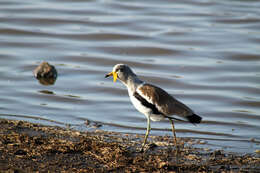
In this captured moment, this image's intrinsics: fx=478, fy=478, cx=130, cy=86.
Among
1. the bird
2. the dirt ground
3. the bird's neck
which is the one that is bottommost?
the dirt ground

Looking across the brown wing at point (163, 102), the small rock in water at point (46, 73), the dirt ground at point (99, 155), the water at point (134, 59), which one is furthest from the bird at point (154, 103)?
the small rock in water at point (46, 73)

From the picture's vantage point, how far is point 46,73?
1049 cm

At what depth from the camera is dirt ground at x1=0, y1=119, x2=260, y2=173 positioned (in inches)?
222

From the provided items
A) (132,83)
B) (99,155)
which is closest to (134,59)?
(132,83)

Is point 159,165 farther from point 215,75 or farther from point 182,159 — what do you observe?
point 215,75

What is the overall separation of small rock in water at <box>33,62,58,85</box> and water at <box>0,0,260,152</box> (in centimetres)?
15

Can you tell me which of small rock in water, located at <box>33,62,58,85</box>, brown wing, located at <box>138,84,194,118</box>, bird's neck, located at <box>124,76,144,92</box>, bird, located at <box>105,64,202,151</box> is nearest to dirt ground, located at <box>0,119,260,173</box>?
bird, located at <box>105,64,202,151</box>

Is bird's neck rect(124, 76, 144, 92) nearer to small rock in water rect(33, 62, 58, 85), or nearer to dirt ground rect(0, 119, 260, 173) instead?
dirt ground rect(0, 119, 260, 173)

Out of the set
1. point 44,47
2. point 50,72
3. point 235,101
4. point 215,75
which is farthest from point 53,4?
point 235,101

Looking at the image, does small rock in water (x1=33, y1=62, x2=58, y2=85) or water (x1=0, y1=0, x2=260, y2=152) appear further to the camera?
small rock in water (x1=33, y1=62, x2=58, y2=85)

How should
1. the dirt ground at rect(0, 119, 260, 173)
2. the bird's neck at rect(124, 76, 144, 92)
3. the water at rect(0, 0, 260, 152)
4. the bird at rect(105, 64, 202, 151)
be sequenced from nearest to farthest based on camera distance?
the dirt ground at rect(0, 119, 260, 173), the bird at rect(105, 64, 202, 151), the bird's neck at rect(124, 76, 144, 92), the water at rect(0, 0, 260, 152)

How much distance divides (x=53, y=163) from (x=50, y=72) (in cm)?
502

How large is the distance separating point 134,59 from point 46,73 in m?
2.47

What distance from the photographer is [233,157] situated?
6301 mm
